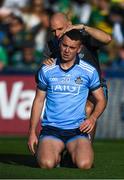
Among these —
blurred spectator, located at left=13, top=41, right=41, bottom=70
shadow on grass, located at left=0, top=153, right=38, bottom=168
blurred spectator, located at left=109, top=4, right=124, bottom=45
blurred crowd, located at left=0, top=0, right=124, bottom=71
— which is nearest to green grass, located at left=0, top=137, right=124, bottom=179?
shadow on grass, located at left=0, top=153, right=38, bottom=168

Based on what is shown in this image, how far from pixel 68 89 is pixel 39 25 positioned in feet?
29.0

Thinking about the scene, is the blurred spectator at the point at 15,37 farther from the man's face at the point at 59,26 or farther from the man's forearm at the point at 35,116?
the man's forearm at the point at 35,116

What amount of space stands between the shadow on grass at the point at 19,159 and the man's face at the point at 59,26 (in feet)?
5.51

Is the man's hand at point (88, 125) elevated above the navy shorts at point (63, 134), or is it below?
above

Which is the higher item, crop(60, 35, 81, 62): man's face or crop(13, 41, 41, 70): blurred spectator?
crop(60, 35, 81, 62): man's face

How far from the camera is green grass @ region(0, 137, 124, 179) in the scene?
945 cm

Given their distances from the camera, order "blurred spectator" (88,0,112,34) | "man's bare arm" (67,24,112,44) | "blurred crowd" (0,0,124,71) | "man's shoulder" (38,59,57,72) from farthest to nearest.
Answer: "blurred spectator" (88,0,112,34), "blurred crowd" (0,0,124,71), "man's bare arm" (67,24,112,44), "man's shoulder" (38,59,57,72)

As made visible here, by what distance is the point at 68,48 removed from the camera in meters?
10.0

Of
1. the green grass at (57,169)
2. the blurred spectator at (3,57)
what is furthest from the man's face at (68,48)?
the blurred spectator at (3,57)

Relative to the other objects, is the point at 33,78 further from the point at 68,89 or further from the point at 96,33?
the point at 68,89

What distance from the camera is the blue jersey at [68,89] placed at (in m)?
10.3

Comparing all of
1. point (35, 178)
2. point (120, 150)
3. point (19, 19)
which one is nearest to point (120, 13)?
point (19, 19)

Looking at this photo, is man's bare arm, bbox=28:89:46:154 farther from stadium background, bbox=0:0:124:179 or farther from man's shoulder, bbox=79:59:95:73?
man's shoulder, bbox=79:59:95:73

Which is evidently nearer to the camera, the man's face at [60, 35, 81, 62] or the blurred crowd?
the man's face at [60, 35, 81, 62]
